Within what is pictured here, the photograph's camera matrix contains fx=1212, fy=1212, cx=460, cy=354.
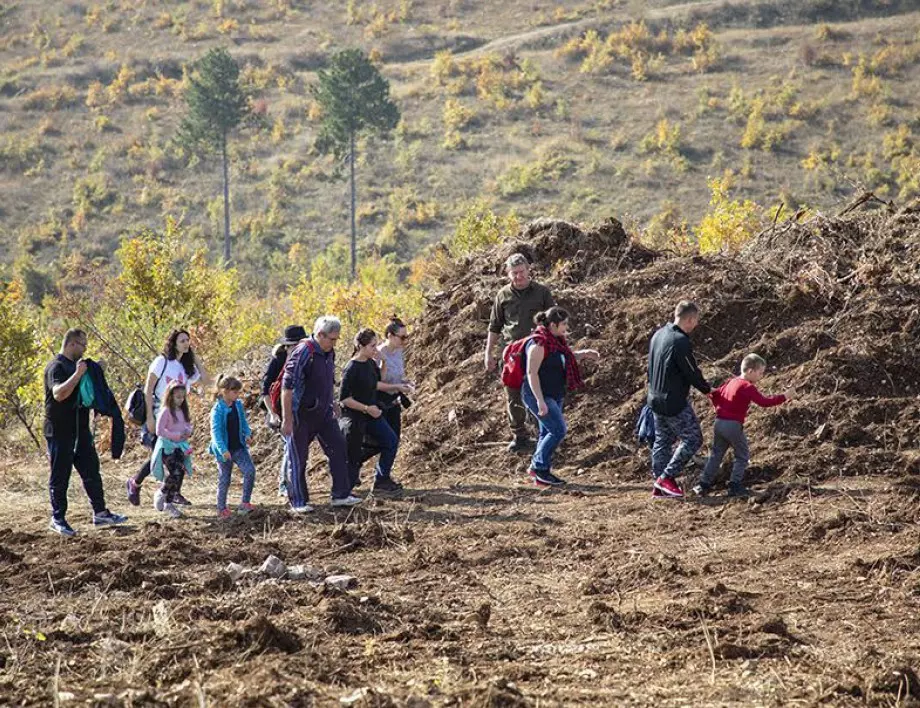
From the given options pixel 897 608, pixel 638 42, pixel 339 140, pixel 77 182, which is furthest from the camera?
pixel 638 42

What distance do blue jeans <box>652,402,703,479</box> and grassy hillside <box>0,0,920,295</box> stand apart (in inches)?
1282

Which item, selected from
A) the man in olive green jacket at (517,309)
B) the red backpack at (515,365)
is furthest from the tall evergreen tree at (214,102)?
the red backpack at (515,365)

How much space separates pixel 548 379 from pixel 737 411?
1912 mm

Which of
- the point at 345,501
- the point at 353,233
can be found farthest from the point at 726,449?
the point at 353,233

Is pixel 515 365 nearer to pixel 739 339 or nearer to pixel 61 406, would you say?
pixel 739 339

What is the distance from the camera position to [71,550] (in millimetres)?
9188

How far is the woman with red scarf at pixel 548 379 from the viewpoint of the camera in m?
10.9

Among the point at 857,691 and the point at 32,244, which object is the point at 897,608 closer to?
the point at 857,691

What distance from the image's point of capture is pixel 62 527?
10.1 meters

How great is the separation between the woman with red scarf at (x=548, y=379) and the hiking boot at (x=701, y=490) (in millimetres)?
1378

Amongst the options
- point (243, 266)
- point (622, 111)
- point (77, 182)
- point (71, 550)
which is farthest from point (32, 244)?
point (71, 550)

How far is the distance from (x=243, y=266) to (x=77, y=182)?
12.1 metres

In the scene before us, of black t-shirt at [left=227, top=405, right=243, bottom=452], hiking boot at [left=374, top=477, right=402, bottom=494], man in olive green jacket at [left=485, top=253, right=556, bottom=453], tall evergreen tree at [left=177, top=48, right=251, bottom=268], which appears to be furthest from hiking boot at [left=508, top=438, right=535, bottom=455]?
tall evergreen tree at [left=177, top=48, right=251, bottom=268]

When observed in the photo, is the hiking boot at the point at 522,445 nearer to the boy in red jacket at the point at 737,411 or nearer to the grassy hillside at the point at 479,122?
the boy in red jacket at the point at 737,411
